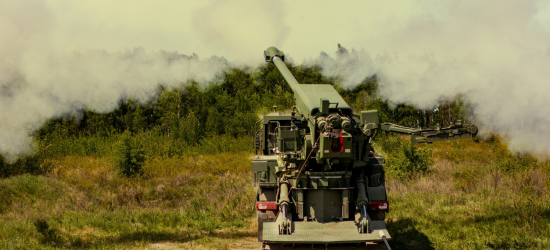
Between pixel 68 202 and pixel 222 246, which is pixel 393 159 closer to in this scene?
pixel 222 246

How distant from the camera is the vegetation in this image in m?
10.6

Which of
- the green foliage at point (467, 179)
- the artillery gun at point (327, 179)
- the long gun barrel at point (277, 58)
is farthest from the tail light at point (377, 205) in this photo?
the green foliage at point (467, 179)

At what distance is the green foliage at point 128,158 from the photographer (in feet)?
56.5

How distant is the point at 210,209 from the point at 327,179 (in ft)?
19.4

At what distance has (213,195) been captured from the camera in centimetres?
1584

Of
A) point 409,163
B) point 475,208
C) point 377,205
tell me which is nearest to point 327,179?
point 377,205

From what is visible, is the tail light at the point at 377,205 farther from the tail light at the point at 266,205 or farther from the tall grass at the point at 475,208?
the tail light at the point at 266,205

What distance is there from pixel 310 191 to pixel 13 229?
7.19 metres

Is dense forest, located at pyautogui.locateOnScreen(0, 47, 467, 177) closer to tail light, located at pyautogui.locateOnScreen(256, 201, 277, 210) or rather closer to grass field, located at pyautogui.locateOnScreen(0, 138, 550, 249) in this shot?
grass field, located at pyautogui.locateOnScreen(0, 138, 550, 249)

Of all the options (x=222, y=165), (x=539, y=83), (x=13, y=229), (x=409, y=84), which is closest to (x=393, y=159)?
(x=409, y=84)

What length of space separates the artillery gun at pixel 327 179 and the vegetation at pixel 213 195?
1.91 meters

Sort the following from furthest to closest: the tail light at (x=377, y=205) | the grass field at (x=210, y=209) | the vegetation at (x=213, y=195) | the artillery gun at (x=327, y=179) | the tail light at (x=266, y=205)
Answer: the vegetation at (x=213, y=195), the grass field at (x=210, y=209), the tail light at (x=266, y=205), the tail light at (x=377, y=205), the artillery gun at (x=327, y=179)

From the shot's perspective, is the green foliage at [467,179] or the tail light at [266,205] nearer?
the tail light at [266,205]

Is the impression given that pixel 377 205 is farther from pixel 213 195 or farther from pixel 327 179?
pixel 213 195
